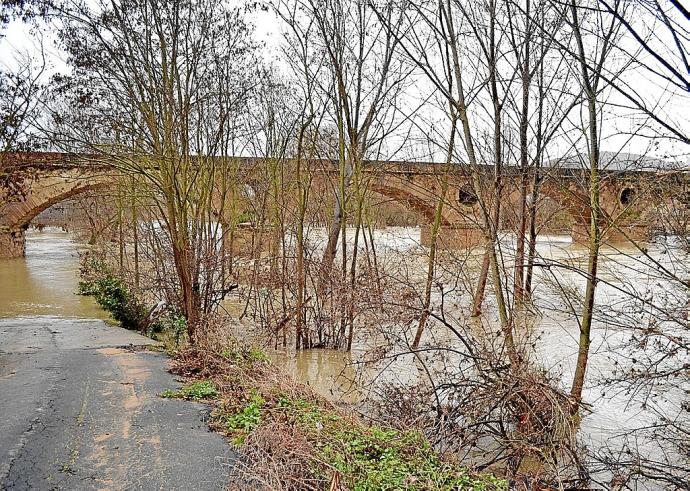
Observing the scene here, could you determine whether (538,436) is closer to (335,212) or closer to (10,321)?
(335,212)

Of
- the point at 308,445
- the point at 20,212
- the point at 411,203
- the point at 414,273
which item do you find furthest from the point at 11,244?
the point at 308,445

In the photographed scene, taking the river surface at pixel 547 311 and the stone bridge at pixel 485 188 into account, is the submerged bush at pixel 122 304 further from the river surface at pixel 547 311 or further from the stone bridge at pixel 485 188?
the stone bridge at pixel 485 188

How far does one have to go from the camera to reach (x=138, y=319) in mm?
11727

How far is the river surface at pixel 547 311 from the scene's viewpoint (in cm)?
651

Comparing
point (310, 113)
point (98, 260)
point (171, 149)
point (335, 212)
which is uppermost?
point (310, 113)

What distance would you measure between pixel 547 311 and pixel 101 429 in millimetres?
11595

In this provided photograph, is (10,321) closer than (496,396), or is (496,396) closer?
(496,396)

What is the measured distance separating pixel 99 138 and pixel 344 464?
982 cm

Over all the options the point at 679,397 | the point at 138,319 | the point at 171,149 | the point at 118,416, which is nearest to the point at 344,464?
the point at 118,416

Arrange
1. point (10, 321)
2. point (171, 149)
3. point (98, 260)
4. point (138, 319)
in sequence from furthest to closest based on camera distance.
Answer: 1. point (98, 260)
2. point (10, 321)
3. point (138, 319)
4. point (171, 149)

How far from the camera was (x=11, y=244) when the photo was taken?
978 inches

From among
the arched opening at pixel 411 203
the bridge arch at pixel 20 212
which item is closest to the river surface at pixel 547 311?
the bridge arch at pixel 20 212

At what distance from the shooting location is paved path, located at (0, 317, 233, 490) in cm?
404

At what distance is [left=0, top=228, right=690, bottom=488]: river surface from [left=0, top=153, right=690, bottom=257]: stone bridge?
524mm
